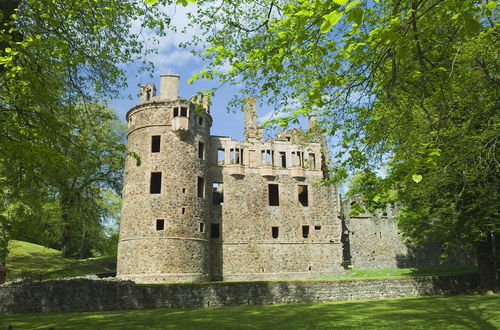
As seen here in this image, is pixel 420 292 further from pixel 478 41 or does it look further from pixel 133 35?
pixel 133 35

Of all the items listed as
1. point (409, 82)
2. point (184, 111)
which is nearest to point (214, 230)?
point (184, 111)

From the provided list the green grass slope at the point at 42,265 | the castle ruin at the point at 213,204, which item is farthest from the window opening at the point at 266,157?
the green grass slope at the point at 42,265

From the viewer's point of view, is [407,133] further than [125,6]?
Yes

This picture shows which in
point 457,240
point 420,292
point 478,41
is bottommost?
point 420,292

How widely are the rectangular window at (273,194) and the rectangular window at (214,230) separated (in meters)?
5.69

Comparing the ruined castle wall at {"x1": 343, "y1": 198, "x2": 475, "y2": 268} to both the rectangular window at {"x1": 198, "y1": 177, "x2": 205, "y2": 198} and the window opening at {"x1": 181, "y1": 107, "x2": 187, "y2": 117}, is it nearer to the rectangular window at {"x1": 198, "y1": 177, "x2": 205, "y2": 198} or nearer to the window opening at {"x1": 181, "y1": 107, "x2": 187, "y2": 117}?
the rectangular window at {"x1": 198, "y1": 177, "x2": 205, "y2": 198}

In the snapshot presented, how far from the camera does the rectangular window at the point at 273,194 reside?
33.2 m

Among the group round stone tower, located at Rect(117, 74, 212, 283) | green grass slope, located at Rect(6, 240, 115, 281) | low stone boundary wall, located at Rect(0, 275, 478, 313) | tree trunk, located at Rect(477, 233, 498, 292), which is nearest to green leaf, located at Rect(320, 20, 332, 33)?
low stone boundary wall, located at Rect(0, 275, 478, 313)

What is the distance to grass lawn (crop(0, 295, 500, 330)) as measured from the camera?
428 inches

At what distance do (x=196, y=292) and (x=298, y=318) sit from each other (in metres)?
6.04

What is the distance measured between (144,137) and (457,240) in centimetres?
2010

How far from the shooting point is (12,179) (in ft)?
36.6

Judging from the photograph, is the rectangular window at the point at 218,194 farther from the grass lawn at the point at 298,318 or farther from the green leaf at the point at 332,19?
the green leaf at the point at 332,19

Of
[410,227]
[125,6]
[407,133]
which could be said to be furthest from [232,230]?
[125,6]
